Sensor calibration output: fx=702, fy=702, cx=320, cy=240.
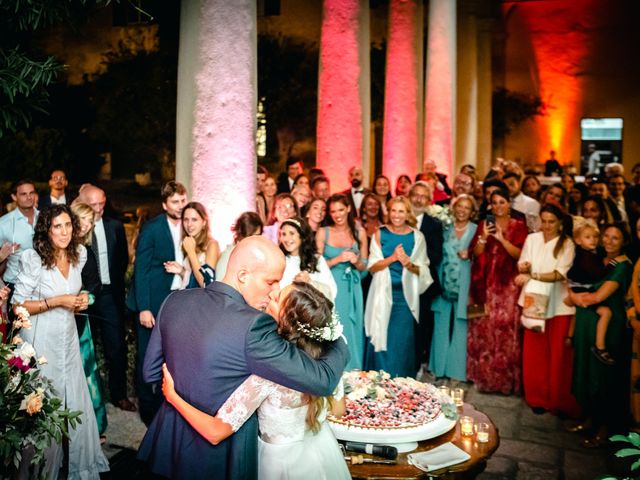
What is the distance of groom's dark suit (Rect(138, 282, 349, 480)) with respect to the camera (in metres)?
2.53

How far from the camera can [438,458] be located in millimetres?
3324

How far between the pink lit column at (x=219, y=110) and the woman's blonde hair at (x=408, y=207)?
51.7 inches

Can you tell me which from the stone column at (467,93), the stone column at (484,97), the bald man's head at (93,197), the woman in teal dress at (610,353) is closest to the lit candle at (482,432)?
the woman in teal dress at (610,353)

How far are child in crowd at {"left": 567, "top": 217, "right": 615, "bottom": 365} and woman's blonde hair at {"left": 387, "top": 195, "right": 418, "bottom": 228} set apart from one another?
1380 mm

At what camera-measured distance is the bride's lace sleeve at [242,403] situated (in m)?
2.63

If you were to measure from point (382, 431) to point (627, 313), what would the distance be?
258 centimetres

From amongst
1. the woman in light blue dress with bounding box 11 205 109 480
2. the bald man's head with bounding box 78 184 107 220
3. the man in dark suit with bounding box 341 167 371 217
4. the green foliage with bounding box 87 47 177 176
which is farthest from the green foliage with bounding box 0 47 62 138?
the green foliage with bounding box 87 47 177 176

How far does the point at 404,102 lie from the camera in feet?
35.6

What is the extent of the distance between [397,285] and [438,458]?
2.89 metres

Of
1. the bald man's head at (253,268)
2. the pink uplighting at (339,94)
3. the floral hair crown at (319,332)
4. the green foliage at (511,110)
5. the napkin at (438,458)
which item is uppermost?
the green foliage at (511,110)

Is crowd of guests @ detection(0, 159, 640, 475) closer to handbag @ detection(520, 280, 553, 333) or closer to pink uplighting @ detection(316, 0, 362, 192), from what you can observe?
handbag @ detection(520, 280, 553, 333)

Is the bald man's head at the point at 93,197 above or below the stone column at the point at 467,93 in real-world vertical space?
below

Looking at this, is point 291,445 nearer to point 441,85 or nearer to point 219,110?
point 219,110

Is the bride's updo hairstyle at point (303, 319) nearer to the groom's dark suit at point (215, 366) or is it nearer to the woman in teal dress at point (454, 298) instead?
the groom's dark suit at point (215, 366)
